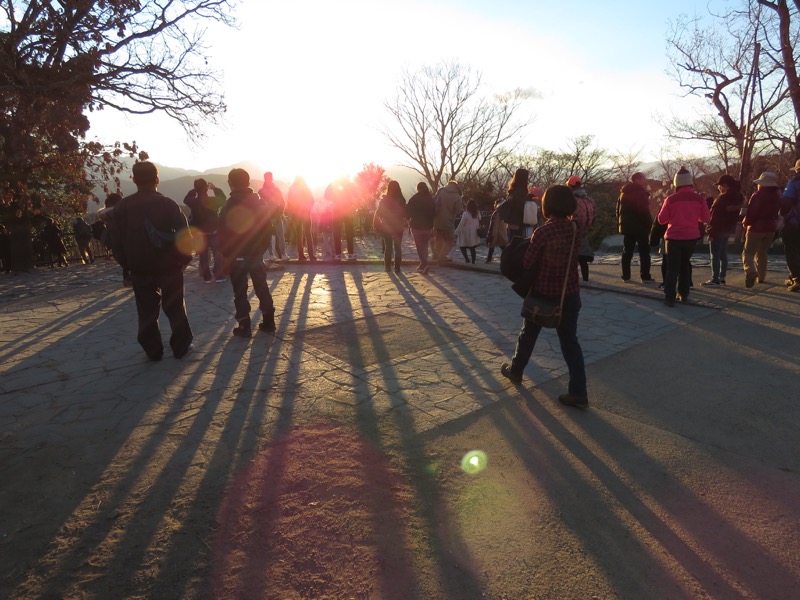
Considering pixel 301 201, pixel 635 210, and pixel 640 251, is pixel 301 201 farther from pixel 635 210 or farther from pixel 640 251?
pixel 640 251

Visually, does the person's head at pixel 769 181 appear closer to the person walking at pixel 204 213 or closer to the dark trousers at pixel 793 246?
the dark trousers at pixel 793 246

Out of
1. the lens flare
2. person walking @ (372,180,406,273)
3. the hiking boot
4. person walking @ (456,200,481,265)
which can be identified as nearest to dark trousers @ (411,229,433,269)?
person walking @ (372,180,406,273)

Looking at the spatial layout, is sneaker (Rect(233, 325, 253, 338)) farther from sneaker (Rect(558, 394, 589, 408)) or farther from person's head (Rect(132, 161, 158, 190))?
sneaker (Rect(558, 394, 589, 408))

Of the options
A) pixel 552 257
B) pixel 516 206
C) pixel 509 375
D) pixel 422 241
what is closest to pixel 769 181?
pixel 516 206

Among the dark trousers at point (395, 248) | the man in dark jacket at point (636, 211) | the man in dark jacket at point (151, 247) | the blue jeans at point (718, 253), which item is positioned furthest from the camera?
the dark trousers at point (395, 248)

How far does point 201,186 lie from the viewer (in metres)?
8.76

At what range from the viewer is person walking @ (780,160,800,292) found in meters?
7.11

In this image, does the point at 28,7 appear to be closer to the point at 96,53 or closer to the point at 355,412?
the point at 96,53

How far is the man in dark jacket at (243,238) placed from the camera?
18.6ft

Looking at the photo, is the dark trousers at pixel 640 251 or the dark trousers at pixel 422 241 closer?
the dark trousers at pixel 640 251

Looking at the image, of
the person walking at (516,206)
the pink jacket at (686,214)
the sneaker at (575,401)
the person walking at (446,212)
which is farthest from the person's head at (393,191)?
the sneaker at (575,401)

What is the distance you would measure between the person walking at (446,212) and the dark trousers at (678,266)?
4.56m

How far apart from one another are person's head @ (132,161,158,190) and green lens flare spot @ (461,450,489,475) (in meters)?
3.85

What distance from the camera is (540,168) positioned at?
39.5 m
